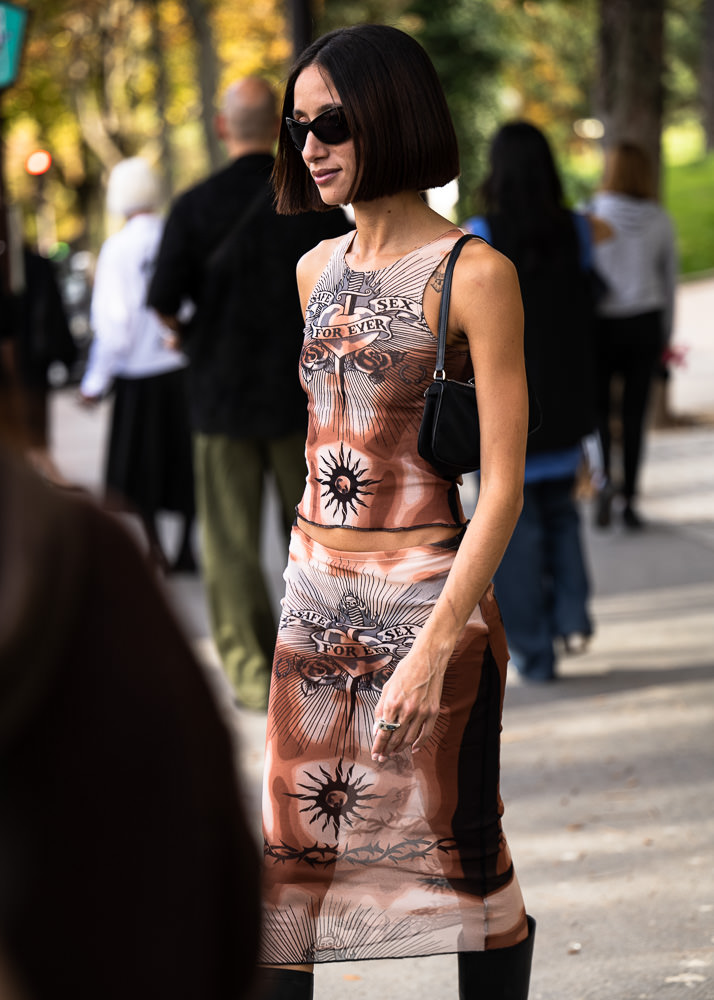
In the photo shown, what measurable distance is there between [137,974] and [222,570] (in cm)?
476

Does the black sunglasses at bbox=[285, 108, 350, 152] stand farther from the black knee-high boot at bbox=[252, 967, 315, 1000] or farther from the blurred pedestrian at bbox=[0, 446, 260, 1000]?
the blurred pedestrian at bbox=[0, 446, 260, 1000]

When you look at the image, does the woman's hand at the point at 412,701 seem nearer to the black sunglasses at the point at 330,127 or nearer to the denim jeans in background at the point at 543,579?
the black sunglasses at the point at 330,127

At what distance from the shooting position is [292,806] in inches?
97.4

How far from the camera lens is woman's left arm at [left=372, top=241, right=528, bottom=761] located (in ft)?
7.64

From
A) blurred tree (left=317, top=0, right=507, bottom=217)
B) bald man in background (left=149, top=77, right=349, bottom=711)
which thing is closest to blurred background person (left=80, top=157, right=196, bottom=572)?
bald man in background (left=149, top=77, right=349, bottom=711)

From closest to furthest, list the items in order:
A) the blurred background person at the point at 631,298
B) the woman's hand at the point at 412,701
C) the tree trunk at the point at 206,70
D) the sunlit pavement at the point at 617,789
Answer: the woman's hand at the point at 412,701
the sunlit pavement at the point at 617,789
the blurred background person at the point at 631,298
the tree trunk at the point at 206,70

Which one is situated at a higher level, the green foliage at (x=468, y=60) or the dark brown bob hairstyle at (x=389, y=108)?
the dark brown bob hairstyle at (x=389, y=108)

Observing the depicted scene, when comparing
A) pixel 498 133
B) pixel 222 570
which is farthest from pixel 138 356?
pixel 498 133

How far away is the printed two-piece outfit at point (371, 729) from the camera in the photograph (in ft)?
7.97

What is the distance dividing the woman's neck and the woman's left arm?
131 millimetres

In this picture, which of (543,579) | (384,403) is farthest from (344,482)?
(543,579)

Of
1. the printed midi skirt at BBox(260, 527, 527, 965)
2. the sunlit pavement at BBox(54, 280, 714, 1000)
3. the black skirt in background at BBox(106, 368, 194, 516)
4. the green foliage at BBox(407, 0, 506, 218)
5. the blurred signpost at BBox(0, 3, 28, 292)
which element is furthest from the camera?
the green foliage at BBox(407, 0, 506, 218)

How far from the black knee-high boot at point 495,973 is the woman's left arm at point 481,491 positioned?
39 centimetres

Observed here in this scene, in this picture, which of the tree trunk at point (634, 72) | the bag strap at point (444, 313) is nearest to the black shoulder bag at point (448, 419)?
the bag strap at point (444, 313)
